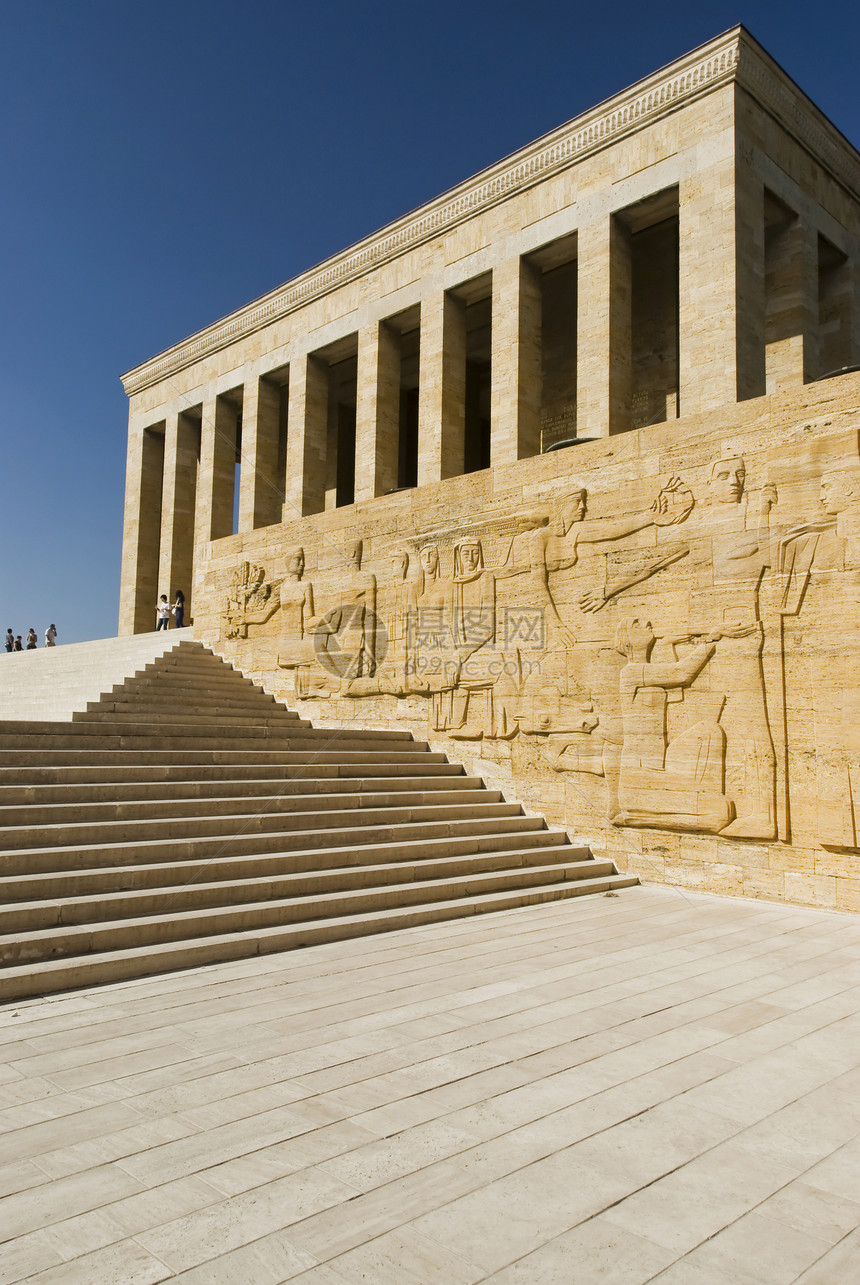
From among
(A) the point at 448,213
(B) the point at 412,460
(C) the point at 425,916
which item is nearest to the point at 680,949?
(C) the point at 425,916

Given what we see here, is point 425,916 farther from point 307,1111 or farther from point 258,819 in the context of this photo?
→ point 307,1111

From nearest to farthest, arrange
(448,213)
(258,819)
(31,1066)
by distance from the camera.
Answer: (31,1066)
(258,819)
(448,213)

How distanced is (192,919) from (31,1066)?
75.1 inches

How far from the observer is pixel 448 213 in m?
17.5

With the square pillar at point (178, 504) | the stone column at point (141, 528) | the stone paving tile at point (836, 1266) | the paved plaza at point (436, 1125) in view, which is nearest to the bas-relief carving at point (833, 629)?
the paved plaza at point (436, 1125)

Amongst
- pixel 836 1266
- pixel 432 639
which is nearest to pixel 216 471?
pixel 432 639

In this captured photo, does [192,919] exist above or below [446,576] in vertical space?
below

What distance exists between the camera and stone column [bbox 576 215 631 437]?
1431 centimetres

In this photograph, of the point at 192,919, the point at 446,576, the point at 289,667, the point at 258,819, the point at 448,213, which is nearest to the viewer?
the point at 192,919

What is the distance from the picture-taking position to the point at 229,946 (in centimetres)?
527

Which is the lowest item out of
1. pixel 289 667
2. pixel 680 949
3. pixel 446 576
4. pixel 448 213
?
pixel 680 949

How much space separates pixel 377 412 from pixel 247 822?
13079mm

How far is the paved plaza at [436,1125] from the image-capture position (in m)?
2.33

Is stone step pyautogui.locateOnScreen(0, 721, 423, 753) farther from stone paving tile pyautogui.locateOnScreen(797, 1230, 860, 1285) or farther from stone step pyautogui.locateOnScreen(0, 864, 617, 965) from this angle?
stone paving tile pyautogui.locateOnScreen(797, 1230, 860, 1285)
